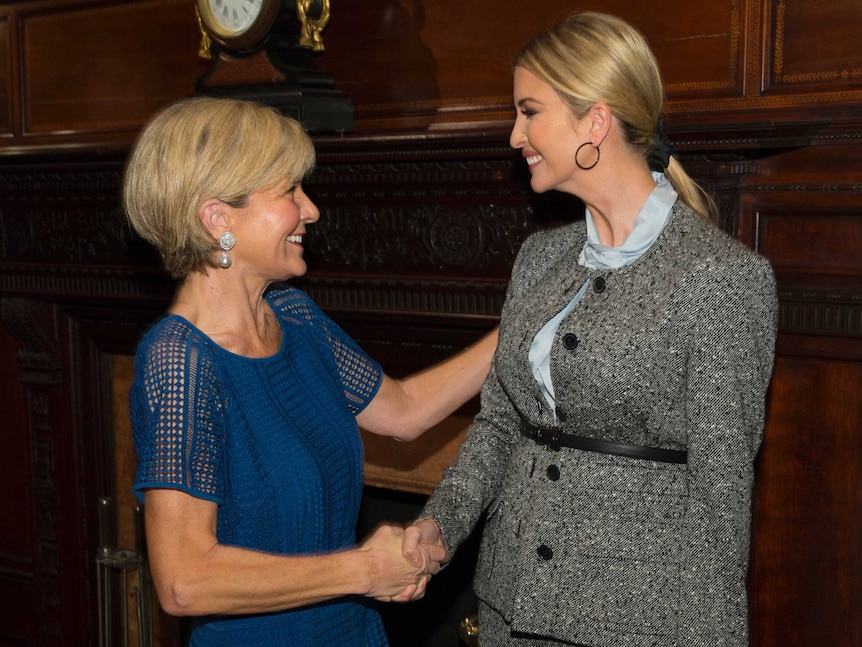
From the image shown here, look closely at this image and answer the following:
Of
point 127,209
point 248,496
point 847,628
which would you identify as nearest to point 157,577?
point 248,496

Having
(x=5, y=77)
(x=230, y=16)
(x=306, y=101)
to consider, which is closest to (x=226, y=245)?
(x=306, y=101)

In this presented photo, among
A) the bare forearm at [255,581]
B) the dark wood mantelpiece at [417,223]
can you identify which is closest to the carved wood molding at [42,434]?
the dark wood mantelpiece at [417,223]

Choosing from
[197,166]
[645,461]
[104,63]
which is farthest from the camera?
[104,63]

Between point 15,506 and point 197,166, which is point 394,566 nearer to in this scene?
point 197,166

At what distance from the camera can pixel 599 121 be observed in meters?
1.71

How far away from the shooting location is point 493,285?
2.71 metres

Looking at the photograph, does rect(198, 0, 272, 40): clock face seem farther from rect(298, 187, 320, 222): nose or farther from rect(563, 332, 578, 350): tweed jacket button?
rect(563, 332, 578, 350): tweed jacket button

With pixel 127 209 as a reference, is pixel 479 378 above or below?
below

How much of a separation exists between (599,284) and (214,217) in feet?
2.19

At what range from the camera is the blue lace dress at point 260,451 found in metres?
1.72

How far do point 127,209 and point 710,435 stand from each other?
41.5 inches

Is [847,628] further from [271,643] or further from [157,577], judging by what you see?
[157,577]

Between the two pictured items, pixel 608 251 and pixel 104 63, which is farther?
pixel 104 63

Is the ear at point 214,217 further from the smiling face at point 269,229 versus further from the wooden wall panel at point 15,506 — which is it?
the wooden wall panel at point 15,506
